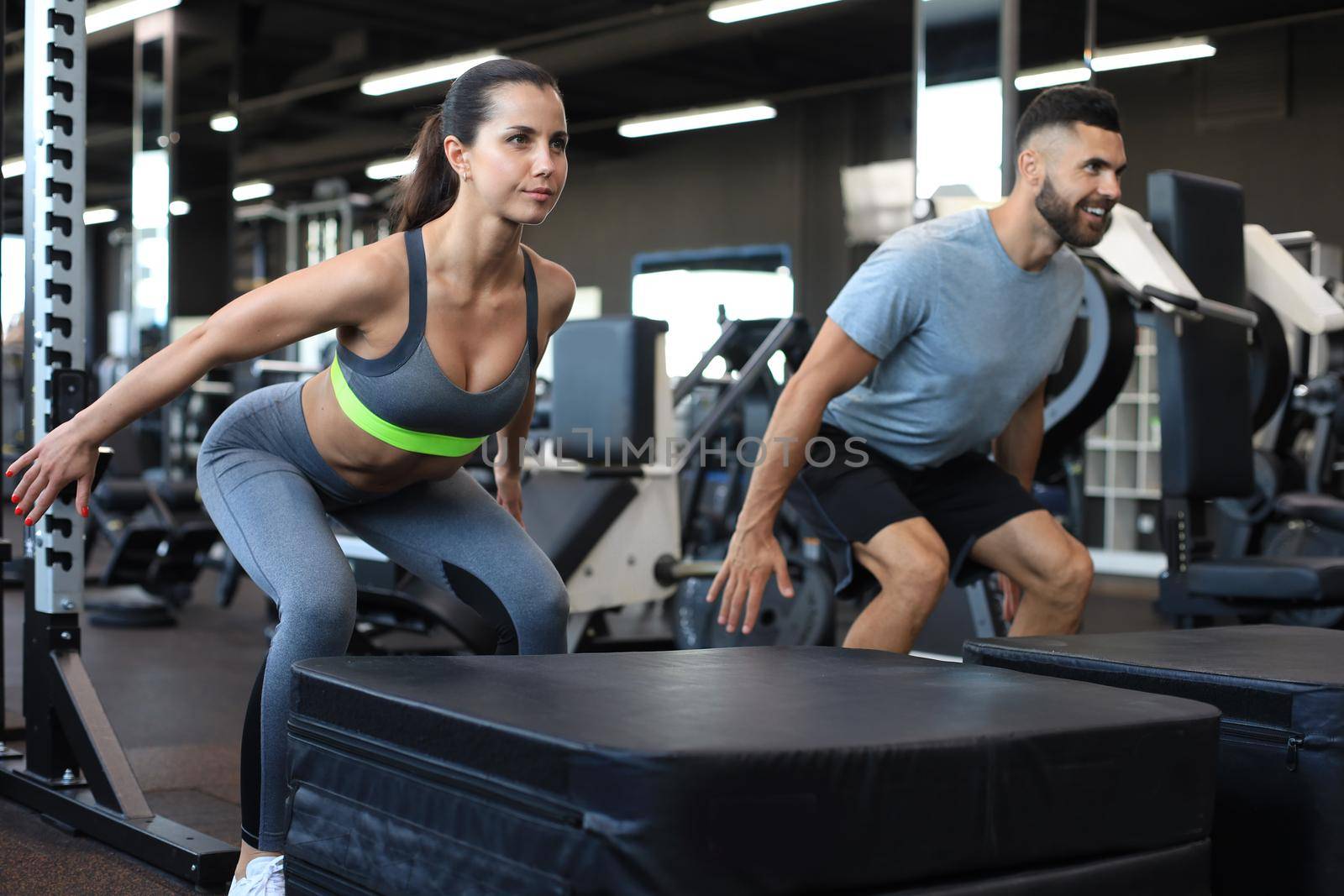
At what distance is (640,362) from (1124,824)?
8.35 ft

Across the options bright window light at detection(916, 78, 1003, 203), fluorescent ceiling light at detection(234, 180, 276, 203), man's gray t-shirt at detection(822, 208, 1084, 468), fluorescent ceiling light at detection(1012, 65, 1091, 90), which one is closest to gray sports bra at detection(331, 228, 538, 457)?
man's gray t-shirt at detection(822, 208, 1084, 468)

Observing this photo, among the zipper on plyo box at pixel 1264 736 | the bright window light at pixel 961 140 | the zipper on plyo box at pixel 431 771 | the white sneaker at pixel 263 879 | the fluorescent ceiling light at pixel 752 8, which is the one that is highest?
the fluorescent ceiling light at pixel 752 8

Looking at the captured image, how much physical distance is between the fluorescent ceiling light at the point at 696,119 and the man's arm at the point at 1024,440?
8.62m

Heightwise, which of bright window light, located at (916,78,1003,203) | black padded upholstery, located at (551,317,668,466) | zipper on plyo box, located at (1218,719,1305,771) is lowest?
zipper on plyo box, located at (1218,719,1305,771)

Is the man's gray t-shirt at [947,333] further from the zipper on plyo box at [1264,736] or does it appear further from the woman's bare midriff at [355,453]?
the zipper on plyo box at [1264,736]

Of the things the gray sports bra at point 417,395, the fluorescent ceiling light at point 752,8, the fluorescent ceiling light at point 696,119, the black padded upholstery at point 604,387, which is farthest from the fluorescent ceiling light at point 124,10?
the gray sports bra at point 417,395

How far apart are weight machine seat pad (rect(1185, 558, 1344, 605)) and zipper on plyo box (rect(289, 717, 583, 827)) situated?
2.19 metres

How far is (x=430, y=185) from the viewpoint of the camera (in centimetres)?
181

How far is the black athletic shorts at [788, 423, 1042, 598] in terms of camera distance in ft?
7.32

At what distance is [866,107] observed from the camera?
10289mm

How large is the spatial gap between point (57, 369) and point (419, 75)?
28.1 ft

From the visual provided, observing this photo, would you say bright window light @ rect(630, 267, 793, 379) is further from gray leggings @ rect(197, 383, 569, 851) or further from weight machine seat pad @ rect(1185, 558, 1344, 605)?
gray leggings @ rect(197, 383, 569, 851)

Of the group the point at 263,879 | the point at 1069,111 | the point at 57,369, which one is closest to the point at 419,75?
the point at 57,369

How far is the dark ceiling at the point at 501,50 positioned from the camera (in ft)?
26.3
